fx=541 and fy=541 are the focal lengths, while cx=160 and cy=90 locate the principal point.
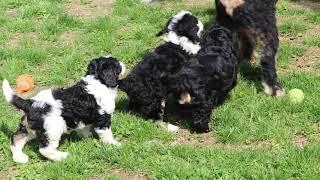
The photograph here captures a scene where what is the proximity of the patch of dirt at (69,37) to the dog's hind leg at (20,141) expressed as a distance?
3.62 m

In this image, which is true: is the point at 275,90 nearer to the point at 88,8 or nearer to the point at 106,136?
the point at 106,136

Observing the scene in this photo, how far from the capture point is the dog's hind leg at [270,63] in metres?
7.25

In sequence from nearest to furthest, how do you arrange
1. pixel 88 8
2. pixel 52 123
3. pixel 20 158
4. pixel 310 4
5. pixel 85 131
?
pixel 52 123, pixel 20 158, pixel 85 131, pixel 310 4, pixel 88 8

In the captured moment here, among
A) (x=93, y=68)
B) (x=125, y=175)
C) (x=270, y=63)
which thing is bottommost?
(x=125, y=175)

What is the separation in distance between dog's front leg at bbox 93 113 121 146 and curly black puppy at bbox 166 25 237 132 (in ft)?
3.15

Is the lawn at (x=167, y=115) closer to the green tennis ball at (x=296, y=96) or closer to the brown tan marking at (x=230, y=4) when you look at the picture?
the green tennis ball at (x=296, y=96)

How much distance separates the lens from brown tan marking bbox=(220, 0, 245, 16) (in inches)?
279

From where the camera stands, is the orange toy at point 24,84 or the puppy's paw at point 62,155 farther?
the orange toy at point 24,84

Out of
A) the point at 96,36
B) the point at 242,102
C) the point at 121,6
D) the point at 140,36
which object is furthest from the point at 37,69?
the point at 242,102

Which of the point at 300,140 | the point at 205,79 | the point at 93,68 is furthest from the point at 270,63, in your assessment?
the point at 93,68

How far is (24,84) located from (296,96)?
A: 396 cm

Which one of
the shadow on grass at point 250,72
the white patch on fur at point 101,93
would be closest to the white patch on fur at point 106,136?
the white patch on fur at point 101,93

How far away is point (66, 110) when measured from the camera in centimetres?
609

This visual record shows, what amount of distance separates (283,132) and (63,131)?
2586 mm
